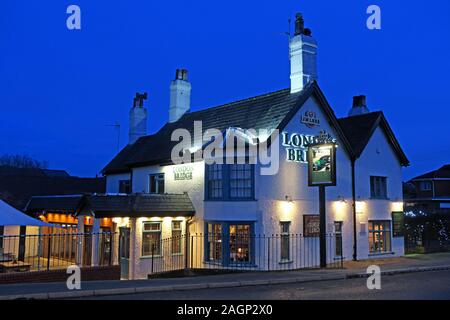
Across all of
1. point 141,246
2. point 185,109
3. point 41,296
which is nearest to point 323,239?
point 141,246

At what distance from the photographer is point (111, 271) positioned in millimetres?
17578

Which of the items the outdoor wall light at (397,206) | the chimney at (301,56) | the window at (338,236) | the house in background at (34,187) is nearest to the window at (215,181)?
the chimney at (301,56)

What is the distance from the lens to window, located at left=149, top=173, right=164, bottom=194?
79.2ft

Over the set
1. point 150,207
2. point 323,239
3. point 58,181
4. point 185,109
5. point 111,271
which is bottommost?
point 111,271

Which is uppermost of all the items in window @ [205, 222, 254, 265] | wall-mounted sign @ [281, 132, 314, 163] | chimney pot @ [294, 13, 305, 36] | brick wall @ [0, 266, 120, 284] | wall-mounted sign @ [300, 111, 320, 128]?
chimney pot @ [294, 13, 305, 36]

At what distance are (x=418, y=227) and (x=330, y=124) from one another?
33.0ft

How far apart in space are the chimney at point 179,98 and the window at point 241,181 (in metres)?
9.53

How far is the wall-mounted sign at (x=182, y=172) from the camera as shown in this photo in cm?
2200

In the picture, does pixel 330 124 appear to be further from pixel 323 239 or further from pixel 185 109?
pixel 185 109

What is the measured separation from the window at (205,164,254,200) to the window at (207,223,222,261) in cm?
136

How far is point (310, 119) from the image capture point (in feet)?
69.6

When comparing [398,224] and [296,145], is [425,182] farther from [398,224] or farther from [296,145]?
[296,145]

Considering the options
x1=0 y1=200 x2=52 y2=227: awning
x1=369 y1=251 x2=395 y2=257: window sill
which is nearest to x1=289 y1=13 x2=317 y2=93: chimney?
x1=369 y1=251 x2=395 y2=257: window sill

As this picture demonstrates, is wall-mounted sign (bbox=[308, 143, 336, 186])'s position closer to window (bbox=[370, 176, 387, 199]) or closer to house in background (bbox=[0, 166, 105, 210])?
window (bbox=[370, 176, 387, 199])
